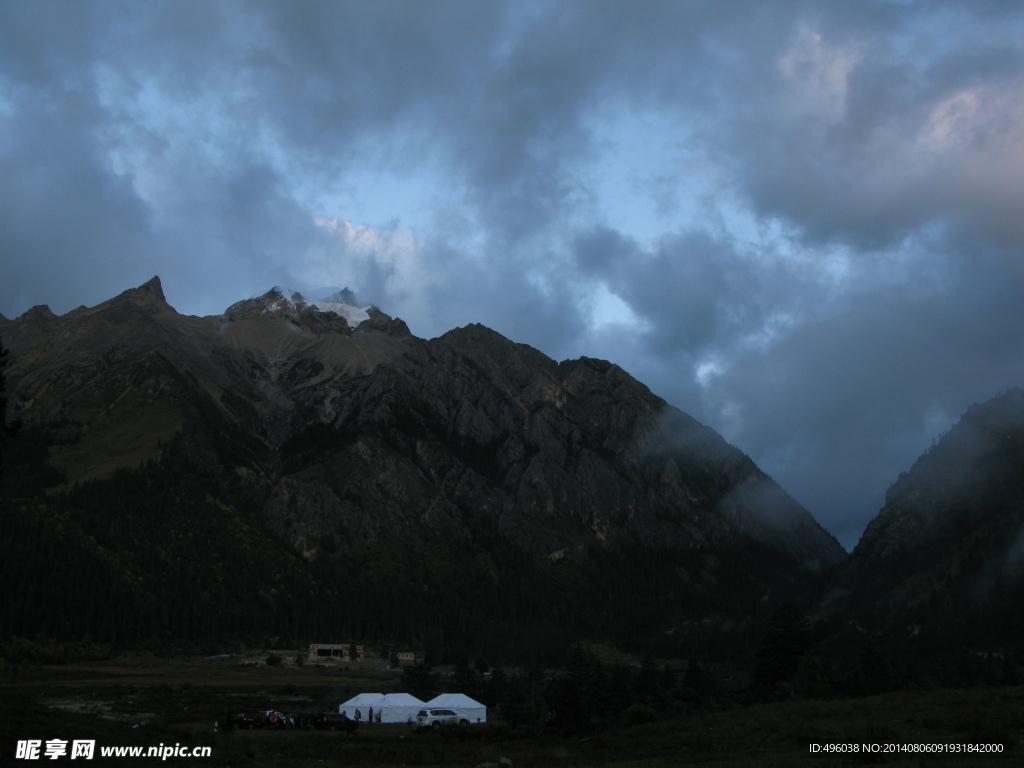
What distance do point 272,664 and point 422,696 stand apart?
6083 centimetres

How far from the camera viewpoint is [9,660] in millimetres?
132250

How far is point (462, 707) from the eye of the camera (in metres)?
86.6

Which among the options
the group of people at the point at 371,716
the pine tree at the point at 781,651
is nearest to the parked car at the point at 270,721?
the group of people at the point at 371,716

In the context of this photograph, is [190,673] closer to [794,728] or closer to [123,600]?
[123,600]

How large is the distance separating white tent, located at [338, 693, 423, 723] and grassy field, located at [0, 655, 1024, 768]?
5.71 m

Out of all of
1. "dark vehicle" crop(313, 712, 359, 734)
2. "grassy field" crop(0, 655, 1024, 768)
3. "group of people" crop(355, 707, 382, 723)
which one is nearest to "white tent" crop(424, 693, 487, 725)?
"group of people" crop(355, 707, 382, 723)

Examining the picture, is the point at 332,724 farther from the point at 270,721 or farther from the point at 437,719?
the point at 437,719

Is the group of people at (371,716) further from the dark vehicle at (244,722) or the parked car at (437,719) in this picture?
the dark vehicle at (244,722)

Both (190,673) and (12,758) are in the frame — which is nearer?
(12,758)

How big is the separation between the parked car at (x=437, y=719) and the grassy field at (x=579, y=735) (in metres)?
3.38

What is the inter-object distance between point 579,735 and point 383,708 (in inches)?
1153

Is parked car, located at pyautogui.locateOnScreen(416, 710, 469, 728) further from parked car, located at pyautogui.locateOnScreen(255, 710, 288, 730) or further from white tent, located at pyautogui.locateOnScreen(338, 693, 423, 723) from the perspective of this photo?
parked car, located at pyautogui.locateOnScreen(255, 710, 288, 730)

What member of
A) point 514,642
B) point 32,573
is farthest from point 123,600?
point 514,642

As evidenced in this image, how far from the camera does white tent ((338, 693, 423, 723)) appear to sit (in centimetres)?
8594
